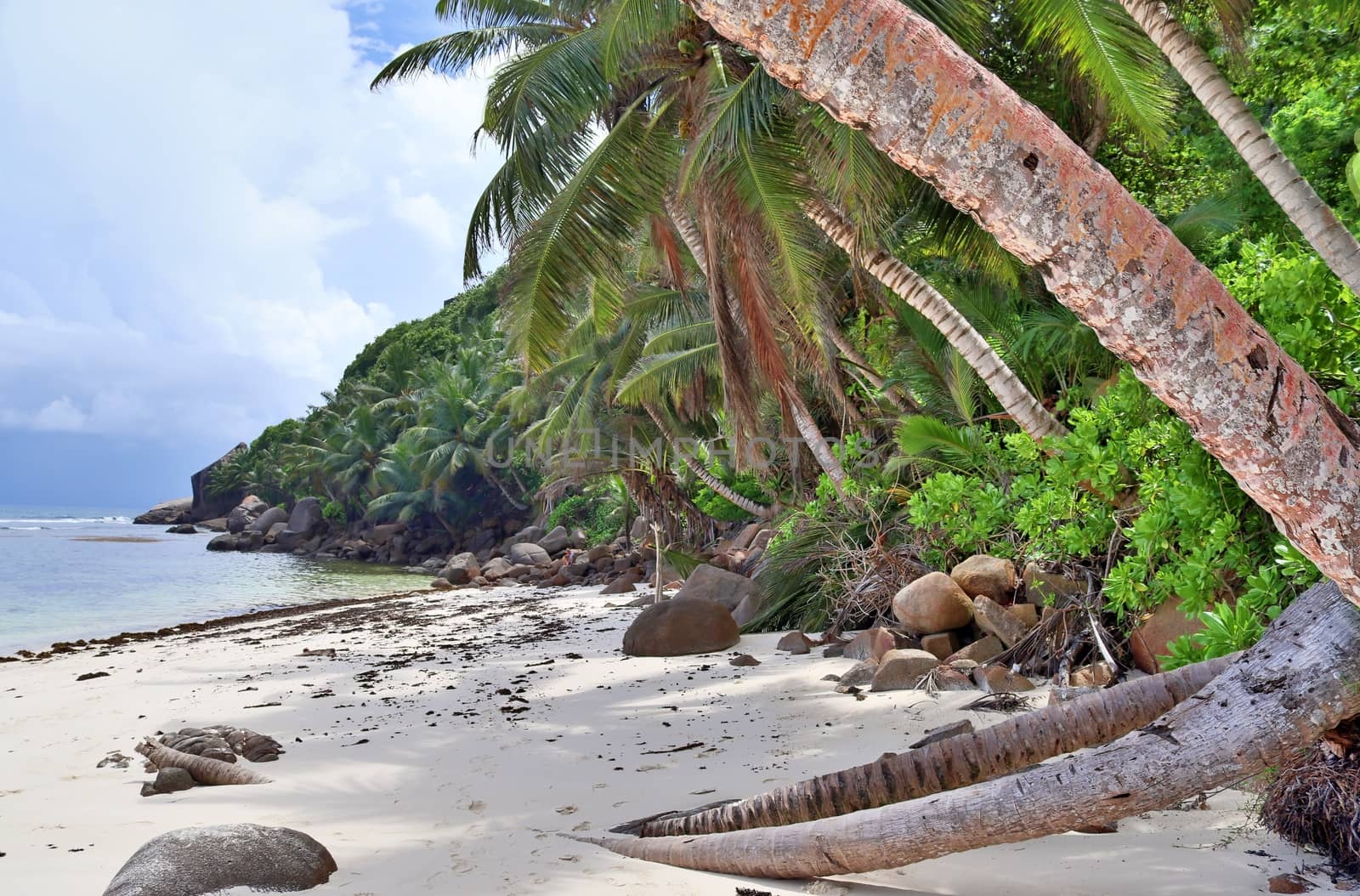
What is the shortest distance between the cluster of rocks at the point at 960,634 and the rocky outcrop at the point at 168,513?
7566 cm

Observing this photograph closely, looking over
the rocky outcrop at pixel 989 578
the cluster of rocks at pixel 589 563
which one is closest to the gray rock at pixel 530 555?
the cluster of rocks at pixel 589 563

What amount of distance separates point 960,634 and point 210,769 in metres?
5.43

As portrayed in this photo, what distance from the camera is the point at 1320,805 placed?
10.3 feet

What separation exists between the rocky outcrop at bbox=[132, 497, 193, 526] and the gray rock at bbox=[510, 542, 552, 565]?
179ft

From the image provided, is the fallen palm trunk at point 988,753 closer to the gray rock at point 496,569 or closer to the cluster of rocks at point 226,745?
the cluster of rocks at point 226,745

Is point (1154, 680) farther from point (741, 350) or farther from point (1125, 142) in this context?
point (1125, 142)

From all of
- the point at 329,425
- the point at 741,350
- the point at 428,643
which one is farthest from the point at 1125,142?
the point at 329,425

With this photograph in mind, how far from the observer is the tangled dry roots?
3.04 m

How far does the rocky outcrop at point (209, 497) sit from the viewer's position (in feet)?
213

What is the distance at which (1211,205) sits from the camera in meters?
9.54

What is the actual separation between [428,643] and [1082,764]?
379 inches

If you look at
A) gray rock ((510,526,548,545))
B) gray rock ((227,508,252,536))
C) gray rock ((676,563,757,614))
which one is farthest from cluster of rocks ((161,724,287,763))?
gray rock ((227,508,252,536))

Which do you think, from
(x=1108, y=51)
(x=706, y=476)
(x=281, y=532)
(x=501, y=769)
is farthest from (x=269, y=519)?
(x=1108, y=51)

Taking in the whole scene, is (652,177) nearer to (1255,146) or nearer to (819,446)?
(819,446)
